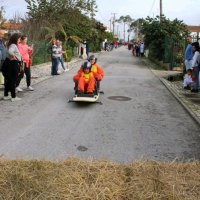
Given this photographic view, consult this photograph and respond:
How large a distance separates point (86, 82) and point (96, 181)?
689 centimetres

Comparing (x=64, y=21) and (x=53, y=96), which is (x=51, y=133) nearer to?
(x=53, y=96)

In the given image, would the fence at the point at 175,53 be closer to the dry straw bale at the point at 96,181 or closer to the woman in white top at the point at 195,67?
the woman in white top at the point at 195,67

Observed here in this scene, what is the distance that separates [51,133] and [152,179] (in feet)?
12.1

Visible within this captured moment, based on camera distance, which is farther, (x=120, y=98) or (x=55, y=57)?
(x=55, y=57)

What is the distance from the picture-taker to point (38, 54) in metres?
27.2

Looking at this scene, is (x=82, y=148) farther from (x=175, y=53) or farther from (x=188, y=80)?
(x=175, y=53)

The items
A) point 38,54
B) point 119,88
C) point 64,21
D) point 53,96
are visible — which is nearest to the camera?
point 53,96

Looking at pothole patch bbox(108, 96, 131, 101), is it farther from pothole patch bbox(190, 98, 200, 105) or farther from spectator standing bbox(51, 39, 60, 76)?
spectator standing bbox(51, 39, 60, 76)

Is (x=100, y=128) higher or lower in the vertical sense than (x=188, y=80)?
lower

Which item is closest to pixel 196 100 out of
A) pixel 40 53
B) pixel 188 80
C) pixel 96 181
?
pixel 188 80

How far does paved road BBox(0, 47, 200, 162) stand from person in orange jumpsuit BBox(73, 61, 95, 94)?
419 millimetres

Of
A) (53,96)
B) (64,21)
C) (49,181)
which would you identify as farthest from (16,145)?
(64,21)

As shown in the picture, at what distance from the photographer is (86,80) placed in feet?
37.7

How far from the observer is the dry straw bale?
4.47 metres
